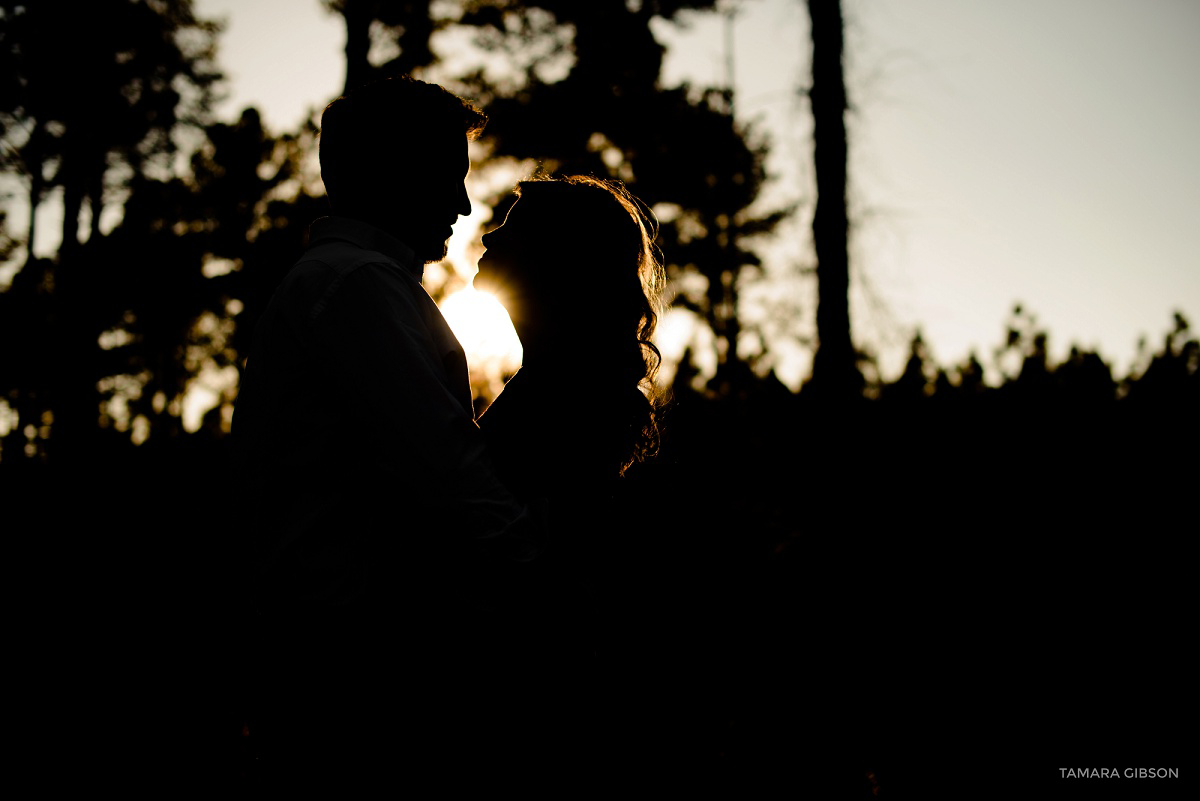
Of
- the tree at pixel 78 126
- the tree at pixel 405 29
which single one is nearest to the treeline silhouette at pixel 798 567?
the tree at pixel 405 29

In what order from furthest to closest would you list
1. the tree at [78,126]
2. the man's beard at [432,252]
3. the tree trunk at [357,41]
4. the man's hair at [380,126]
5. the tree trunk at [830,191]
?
the tree at [78,126] < the tree trunk at [357,41] < the tree trunk at [830,191] < the man's beard at [432,252] < the man's hair at [380,126]

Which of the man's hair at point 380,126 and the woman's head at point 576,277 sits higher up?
the man's hair at point 380,126

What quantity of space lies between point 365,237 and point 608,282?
0.59 metres

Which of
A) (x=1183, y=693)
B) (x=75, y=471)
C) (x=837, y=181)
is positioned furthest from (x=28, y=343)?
(x=1183, y=693)

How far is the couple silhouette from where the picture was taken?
162 cm

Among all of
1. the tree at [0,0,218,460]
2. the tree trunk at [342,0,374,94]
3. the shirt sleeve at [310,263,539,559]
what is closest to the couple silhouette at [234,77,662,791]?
the shirt sleeve at [310,263,539,559]

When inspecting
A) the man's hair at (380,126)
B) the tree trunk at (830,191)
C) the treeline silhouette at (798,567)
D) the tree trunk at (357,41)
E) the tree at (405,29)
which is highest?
the tree at (405,29)

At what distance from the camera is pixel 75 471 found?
6.75 meters

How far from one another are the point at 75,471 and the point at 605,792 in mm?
6572

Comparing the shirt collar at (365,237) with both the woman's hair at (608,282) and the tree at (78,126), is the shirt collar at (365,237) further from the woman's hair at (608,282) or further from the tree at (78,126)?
the tree at (78,126)

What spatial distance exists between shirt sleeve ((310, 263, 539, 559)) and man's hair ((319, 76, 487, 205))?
13.1 inches

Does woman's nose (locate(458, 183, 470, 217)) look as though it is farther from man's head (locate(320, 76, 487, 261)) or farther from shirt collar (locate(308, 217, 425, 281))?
shirt collar (locate(308, 217, 425, 281))

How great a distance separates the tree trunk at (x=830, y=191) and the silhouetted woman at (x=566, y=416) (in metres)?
5.41

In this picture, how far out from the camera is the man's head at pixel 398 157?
6.05ft
